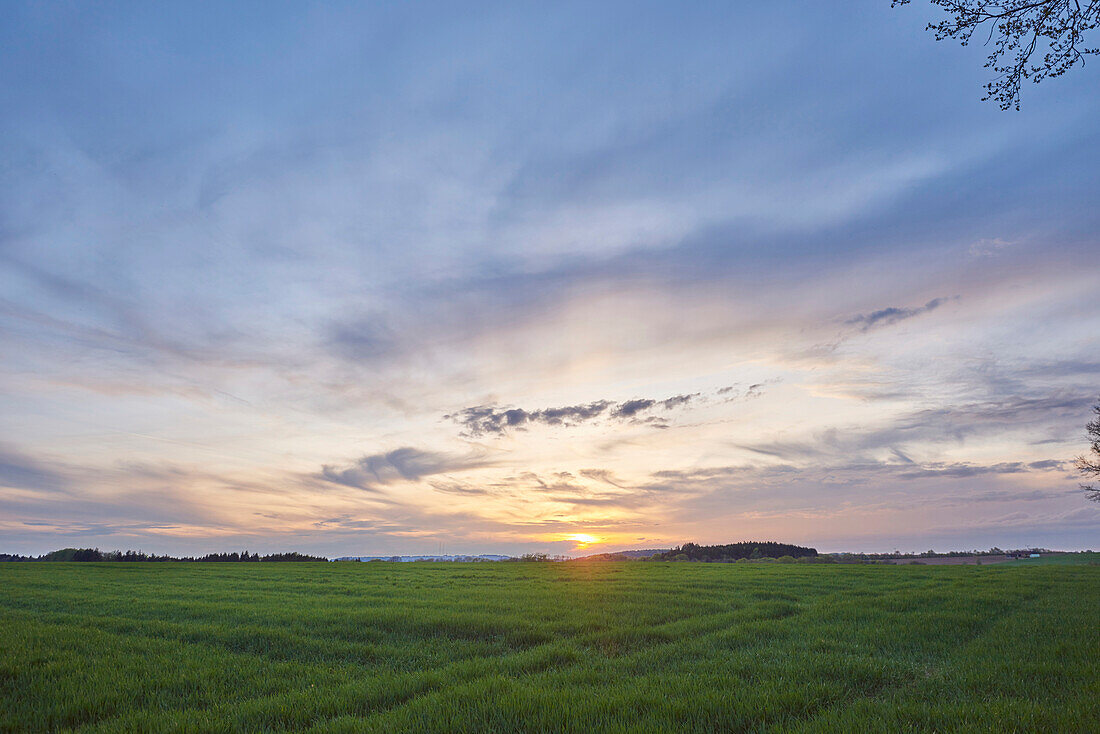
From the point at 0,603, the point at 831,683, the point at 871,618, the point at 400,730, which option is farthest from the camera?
the point at 0,603

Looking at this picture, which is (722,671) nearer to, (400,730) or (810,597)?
(400,730)

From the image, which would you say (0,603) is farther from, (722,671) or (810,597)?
(810,597)

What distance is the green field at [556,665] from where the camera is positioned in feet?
23.1

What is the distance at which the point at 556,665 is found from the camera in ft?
35.1

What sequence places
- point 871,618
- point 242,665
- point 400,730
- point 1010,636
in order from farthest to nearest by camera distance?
point 871,618 < point 1010,636 < point 242,665 < point 400,730

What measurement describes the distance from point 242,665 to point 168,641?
3.72 meters

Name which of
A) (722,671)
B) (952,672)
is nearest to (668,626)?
(722,671)

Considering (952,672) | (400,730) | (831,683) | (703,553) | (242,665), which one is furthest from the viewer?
(703,553)

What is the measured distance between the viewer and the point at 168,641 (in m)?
12.7

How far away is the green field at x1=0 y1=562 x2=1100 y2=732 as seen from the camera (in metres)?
7.03

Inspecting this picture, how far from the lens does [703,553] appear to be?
80250 mm

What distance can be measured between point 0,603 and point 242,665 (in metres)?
20.8

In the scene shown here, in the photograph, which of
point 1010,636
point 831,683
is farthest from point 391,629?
point 1010,636

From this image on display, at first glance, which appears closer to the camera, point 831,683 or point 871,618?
point 831,683
